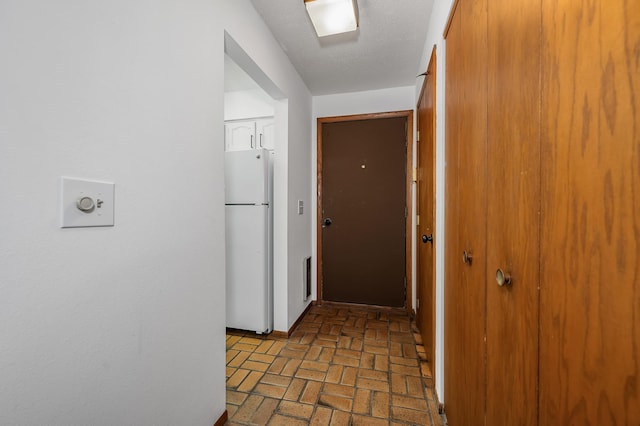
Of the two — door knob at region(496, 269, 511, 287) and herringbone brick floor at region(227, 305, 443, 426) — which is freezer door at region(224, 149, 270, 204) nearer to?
herringbone brick floor at region(227, 305, 443, 426)

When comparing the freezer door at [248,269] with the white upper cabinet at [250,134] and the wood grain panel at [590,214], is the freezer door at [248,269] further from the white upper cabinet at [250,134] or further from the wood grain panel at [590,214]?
the wood grain panel at [590,214]

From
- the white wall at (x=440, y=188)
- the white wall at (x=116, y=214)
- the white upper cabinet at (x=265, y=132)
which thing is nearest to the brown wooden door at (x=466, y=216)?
the white wall at (x=440, y=188)

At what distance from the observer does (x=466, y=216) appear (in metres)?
1.11

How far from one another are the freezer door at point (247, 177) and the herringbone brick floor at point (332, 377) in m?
1.27

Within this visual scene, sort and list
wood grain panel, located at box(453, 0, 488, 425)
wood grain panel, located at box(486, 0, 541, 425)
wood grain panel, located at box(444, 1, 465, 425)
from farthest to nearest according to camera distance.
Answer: wood grain panel, located at box(444, 1, 465, 425) → wood grain panel, located at box(453, 0, 488, 425) → wood grain panel, located at box(486, 0, 541, 425)

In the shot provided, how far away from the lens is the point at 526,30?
64 cm

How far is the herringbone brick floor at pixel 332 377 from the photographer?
4.90ft

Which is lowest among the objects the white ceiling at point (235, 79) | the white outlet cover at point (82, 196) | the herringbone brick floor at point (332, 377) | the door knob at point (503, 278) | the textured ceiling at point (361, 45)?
the herringbone brick floor at point (332, 377)

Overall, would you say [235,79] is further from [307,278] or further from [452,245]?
[452,245]

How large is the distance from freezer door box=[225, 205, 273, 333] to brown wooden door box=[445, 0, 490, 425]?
153 centimetres

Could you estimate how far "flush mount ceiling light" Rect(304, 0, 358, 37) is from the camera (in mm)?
1578

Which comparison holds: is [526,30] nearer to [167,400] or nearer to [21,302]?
[21,302]

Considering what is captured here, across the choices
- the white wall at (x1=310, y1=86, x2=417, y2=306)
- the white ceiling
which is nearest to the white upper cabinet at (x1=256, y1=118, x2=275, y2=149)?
the white ceiling

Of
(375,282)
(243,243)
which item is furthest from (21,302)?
(375,282)
